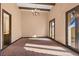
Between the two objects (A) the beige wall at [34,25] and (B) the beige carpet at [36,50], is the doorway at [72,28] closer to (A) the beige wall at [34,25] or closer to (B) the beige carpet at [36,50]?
(B) the beige carpet at [36,50]

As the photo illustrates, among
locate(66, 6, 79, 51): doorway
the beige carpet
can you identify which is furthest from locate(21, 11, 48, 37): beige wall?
locate(66, 6, 79, 51): doorway

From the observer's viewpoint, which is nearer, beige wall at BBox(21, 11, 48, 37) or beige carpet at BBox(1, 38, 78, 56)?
beige carpet at BBox(1, 38, 78, 56)

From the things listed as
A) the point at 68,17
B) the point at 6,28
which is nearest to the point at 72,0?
the point at 68,17

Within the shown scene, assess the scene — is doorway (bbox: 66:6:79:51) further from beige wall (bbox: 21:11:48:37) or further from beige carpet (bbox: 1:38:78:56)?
beige wall (bbox: 21:11:48:37)

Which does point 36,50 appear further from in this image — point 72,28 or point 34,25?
point 34,25

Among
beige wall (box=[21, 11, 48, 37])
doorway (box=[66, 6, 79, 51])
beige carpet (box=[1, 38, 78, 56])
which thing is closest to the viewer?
beige carpet (box=[1, 38, 78, 56])

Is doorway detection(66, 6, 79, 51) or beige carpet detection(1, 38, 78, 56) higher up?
doorway detection(66, 6, 79, 51)

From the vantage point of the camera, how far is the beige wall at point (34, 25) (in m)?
16.5

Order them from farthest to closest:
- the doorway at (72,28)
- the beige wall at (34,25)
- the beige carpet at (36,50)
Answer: the beige wall at (34,25) < the doorway at (72,28) < the beige carpet at (36,50)

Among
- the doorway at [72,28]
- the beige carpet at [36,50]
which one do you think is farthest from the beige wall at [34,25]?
the doorway at [72,28]

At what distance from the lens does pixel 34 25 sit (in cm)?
1656

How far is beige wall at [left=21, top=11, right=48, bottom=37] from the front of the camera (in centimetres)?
1645

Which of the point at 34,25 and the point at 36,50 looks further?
the point at 34,25

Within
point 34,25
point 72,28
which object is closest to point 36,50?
point 72,28
